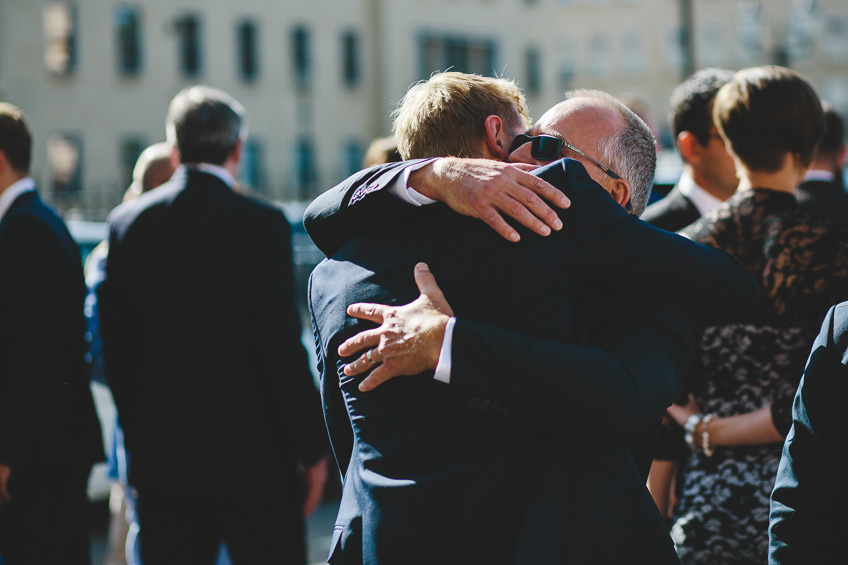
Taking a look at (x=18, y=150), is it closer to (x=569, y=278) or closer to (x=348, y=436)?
(x=348, y=436)

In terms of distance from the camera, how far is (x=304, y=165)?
121 feet

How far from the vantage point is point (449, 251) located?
189 cm

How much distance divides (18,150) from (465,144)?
2.59m

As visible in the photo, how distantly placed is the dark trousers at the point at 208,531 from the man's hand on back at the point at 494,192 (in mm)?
1973

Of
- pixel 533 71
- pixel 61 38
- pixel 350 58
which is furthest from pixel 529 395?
pixel 533 71

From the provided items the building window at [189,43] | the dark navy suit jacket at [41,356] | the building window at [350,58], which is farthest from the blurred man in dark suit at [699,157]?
the building window at [350,58]

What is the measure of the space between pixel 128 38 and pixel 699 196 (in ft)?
106

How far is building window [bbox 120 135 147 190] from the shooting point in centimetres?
3256

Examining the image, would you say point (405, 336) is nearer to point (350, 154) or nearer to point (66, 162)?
point (66, 162)

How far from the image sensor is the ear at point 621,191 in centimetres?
212

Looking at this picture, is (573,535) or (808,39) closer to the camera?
(573,535)

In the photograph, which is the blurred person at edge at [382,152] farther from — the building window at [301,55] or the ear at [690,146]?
the building window at [301,55]

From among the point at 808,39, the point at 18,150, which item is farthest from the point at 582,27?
the point at 18,150

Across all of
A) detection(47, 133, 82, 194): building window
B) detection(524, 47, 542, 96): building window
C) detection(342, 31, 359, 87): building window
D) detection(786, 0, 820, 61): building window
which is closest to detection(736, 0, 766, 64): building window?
detection(786, 0, 820, 61): building window
